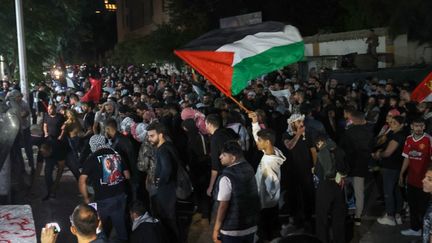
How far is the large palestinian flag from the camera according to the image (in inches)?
297

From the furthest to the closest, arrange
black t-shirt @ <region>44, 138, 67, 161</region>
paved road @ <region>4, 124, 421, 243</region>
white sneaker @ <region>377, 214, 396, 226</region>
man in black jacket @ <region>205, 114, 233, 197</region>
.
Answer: black t-shirt @ <region>44, 138, 67, 161</region>
white sneaker @ <region>377, 214, 396, 226</region>
paved road @ <region>4, 124, 421, 243</region>
man in black jacket @ <region>205, 114, 233, 197</region>

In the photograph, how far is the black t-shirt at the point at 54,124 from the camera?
9.48m

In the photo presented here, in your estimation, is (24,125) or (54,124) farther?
(24,125)

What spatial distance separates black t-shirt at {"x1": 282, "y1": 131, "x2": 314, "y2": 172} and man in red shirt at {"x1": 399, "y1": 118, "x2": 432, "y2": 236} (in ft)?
3.86

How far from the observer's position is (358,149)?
7660mm

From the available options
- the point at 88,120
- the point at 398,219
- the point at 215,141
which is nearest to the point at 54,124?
the point at 88,120

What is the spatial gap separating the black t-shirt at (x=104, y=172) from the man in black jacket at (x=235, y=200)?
1.46 m

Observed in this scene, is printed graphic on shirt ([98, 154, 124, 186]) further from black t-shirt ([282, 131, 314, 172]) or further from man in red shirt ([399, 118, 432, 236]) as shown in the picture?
man in red shirt ([399, 118, 432, 236])

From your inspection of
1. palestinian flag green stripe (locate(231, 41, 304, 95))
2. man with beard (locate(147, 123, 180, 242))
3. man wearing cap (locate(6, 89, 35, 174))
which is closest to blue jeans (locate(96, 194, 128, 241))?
man with beard (locate(147, 123, 180, 242))

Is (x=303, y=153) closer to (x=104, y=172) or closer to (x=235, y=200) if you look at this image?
(x=235, y=200)

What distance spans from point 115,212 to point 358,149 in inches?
133

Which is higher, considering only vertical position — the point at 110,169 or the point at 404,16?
the point at 404,16

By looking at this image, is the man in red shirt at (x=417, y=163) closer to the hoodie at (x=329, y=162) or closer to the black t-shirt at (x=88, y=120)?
the hoodie at (x=329, y=162)

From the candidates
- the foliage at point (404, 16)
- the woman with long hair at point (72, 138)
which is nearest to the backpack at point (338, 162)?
the woman with long hair at point (72, 138)
